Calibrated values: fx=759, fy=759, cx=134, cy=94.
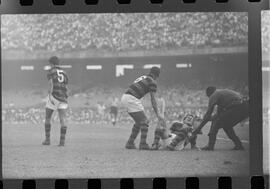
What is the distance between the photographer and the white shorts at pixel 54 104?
7309 millimetres

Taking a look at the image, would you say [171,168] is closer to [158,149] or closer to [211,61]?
[158,149]

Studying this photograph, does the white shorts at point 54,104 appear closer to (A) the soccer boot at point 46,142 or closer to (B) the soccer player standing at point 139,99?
(A) the soccer boot at point 46,142

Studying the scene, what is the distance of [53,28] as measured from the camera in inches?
282

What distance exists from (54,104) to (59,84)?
0.20m

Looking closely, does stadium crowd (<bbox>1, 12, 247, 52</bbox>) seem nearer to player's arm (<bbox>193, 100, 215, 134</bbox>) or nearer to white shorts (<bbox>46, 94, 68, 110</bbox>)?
white shorts (<bbox>46, 94, 68, 110</bbox>)

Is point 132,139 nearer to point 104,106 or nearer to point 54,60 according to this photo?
point 104,106

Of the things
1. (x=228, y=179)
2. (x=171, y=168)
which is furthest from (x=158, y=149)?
(x=228, y=179)

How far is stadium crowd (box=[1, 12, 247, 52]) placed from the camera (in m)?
7.17

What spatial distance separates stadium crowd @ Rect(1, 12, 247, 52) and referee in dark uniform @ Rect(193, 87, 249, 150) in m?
0.50

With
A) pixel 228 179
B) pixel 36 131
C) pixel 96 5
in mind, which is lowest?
pixel 228 179

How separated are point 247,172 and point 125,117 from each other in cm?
130

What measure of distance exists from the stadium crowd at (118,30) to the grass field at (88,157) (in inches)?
31.0

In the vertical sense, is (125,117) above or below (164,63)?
below

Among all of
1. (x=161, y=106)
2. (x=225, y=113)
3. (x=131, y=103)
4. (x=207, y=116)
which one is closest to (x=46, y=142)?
(x=131, y=103)
